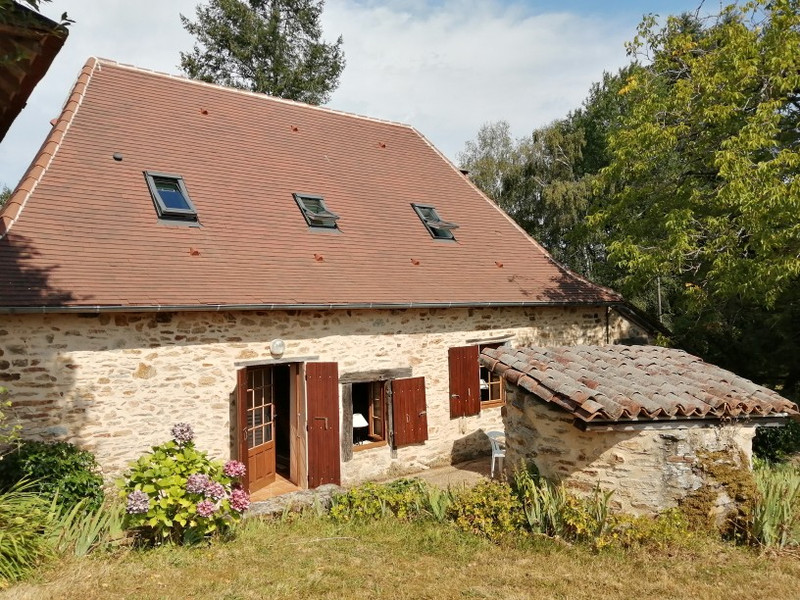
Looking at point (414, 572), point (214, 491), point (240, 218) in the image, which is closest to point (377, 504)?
point (414, 572)

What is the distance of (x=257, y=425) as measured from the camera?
797cm

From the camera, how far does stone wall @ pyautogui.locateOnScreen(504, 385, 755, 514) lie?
5168 mm

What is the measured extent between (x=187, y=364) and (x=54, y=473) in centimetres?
183

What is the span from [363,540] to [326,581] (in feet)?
3.36

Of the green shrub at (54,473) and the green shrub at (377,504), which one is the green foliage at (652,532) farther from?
the green shrub at (54,473)

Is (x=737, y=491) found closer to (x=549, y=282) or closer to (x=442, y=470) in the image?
(x=442, y=470)

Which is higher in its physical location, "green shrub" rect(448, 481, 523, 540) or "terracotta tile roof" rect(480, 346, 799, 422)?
"terracotta tile roof" rect(480, 346, 799, 422)

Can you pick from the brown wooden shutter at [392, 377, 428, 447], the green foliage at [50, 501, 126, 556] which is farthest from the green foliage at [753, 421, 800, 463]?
the green foliage at [50, 501, 126, 556]

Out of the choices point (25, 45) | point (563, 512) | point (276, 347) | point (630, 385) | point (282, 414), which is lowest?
point (563, 512)

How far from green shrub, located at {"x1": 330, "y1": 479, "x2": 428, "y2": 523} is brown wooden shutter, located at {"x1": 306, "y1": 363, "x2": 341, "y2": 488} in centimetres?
137

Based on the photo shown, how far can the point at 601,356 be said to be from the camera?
6707mm

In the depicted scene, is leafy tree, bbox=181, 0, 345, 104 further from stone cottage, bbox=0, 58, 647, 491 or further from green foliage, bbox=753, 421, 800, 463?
green foliage, bbox=753, 421, 800, 463

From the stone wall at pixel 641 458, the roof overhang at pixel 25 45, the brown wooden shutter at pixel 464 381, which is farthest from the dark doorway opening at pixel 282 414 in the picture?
the roof overhang at pixel 25 45

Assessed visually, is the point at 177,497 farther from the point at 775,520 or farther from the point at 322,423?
the point at 775,520
